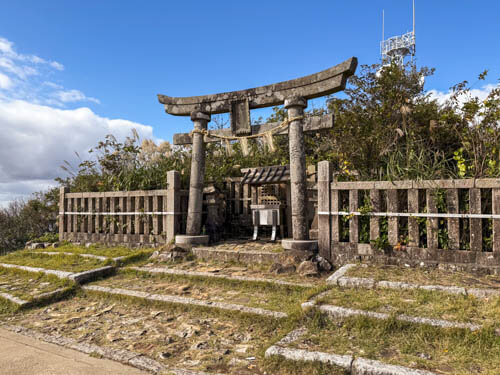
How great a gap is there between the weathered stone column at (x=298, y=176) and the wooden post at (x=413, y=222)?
1.82 meters

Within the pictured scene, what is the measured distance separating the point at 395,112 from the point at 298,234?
14.3ft

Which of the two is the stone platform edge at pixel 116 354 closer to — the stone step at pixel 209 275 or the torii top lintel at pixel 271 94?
the stone step at pixel 209 275

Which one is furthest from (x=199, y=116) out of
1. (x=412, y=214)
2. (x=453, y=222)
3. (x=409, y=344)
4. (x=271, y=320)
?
(x=409, y=344)

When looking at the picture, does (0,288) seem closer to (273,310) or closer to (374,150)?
(273,310)

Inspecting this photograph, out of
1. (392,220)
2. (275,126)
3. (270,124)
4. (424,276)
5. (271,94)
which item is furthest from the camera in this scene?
(270,124)

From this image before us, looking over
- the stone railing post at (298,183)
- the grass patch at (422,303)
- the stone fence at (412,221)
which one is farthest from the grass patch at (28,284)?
Result: the stone fence at (412,221)

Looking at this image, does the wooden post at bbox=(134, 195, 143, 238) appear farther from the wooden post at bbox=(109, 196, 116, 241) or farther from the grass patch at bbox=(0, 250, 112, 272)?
the grass patch at bbox=(0, 250, 112, 272)

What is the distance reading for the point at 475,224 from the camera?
5.16 m

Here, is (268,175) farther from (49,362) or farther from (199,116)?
(49,362)

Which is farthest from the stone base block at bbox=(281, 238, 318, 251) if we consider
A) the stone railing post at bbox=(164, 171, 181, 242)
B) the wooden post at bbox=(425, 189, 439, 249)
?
the stone railing post at bbox=(164, 171, 181, 242)

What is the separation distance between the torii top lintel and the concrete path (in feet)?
17.9

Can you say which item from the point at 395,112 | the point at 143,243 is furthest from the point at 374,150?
the point at 143,243

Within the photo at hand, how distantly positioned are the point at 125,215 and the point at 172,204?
172 centimetres

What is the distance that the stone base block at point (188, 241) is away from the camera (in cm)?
751
